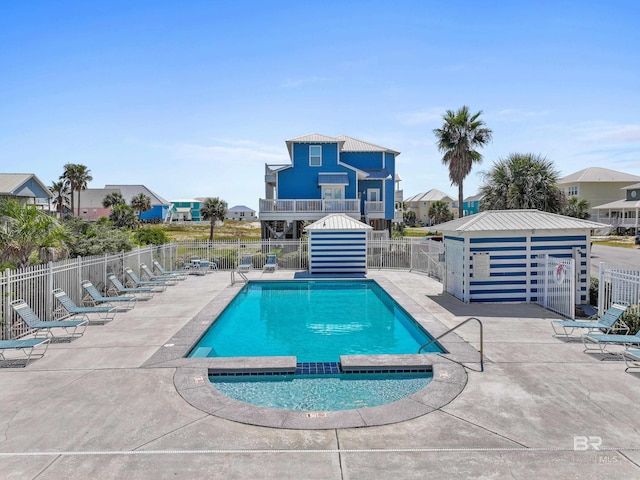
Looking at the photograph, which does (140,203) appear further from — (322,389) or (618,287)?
(618,287)

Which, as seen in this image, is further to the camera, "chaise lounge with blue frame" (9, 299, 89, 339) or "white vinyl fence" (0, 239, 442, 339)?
"white vinyl fence" (0, 239, 442, 339)

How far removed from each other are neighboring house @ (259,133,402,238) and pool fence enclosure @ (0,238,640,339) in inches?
164

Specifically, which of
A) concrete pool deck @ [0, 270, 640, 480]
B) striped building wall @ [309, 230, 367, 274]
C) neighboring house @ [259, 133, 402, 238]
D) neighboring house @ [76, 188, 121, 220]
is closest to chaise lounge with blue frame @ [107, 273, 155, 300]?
concrete pool deck @ [0, 270, 640, 480]

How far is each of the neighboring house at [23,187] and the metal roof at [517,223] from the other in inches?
1449

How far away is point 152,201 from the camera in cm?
9219

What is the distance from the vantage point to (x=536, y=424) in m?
5.81

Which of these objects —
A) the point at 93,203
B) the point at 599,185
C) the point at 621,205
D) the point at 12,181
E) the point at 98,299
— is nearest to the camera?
the point at 98,299

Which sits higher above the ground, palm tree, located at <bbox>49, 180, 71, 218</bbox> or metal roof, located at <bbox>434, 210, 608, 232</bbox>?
palm tree, located at <bbox>49, 180, 71, 218</bbox>

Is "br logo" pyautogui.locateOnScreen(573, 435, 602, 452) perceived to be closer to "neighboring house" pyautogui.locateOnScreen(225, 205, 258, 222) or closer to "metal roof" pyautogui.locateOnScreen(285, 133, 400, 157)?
"metal roof" pyautogui.locateOnScreen(285, 133, 400, 157)

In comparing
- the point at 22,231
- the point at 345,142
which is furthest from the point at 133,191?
the point at 22,231

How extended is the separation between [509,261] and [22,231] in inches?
577

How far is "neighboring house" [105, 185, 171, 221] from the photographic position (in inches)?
3647

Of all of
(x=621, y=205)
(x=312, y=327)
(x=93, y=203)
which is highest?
(x=93, y=203)

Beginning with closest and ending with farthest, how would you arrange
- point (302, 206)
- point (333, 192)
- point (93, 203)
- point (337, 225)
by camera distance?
1. point (337, 225)
2. point (302, 206)
3. point (333, 192)
4. point (93, 203)
